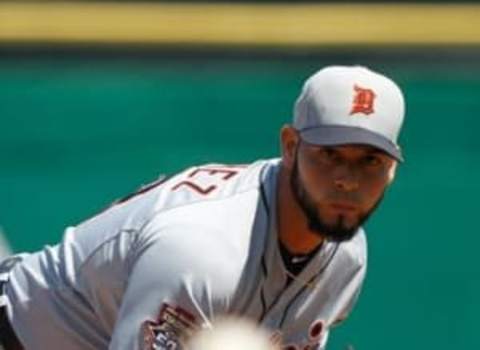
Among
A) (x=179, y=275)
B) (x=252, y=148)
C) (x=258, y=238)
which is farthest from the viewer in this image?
(x=252, y=148)

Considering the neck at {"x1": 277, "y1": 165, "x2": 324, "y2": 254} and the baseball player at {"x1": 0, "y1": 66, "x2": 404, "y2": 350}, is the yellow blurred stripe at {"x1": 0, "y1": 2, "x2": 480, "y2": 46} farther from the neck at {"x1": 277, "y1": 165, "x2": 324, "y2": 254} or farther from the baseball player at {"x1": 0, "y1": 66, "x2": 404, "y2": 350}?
the neck at {"x1": 277, "y1": 165, "x2": 324, "y2": 254}

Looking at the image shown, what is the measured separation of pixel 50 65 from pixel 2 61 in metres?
0.12

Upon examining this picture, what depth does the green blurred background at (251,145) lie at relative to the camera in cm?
535

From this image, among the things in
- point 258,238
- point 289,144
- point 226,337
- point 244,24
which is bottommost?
point 226,337

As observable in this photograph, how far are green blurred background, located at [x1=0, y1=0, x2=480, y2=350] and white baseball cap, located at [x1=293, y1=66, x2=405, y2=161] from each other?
6.56 ft

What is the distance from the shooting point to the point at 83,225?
368 cm

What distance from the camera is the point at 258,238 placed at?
3389mm

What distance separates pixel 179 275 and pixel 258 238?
0.58 feet

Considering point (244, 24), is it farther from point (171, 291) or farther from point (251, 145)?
point (171, 291)

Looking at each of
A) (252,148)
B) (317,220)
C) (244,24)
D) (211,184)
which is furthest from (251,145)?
(317,220)

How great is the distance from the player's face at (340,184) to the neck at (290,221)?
4cm

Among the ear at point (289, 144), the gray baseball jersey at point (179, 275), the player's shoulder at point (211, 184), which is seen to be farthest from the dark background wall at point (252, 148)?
the ear at point (289, 144)

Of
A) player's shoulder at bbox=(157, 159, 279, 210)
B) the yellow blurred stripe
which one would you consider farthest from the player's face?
the yellow blurred stripe

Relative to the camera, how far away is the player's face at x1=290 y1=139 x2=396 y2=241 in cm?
331
